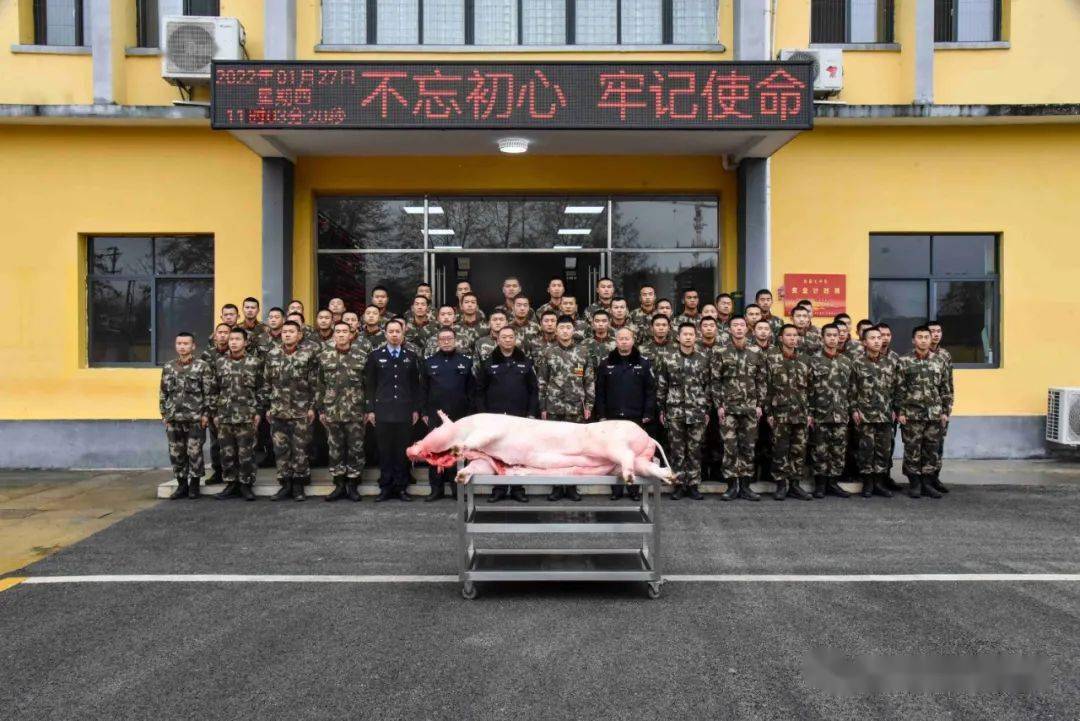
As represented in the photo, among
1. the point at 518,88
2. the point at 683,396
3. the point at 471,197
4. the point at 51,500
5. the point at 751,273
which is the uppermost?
the point at 518,88

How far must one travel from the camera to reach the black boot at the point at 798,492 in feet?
29.1

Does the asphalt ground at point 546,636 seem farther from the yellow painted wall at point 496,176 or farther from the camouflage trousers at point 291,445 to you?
the yellow painted wall at point 496,176

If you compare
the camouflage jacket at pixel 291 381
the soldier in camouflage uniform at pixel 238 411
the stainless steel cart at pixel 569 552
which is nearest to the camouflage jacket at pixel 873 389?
the stainless steel cart at pixel 569 552

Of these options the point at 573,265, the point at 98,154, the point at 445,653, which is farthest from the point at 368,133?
the point at 445,653

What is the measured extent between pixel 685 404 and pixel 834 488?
203cm

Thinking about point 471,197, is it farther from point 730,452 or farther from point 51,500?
point 51,500

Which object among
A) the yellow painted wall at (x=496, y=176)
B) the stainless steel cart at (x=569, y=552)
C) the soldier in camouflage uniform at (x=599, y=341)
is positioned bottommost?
the stainless steel cart at (x=569, y=552)

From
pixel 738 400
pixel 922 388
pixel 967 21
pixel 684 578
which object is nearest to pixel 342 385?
pixel 738 400

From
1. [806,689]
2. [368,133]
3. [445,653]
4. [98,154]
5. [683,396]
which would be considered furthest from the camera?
[98,154]

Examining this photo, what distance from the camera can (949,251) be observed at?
11.8m

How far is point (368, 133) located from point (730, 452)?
18.8ft

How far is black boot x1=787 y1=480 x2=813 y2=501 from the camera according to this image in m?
Result: 8.88

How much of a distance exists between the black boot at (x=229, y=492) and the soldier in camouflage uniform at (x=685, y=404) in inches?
189

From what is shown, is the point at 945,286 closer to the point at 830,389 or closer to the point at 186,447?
the point at 830,389
